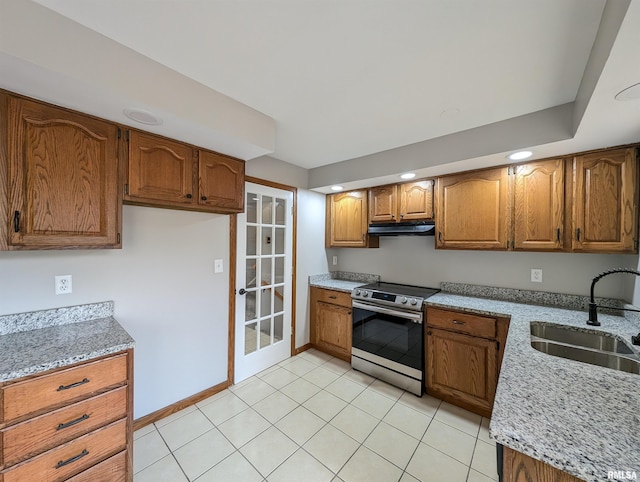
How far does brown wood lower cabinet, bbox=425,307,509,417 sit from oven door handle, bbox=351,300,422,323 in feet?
0.35

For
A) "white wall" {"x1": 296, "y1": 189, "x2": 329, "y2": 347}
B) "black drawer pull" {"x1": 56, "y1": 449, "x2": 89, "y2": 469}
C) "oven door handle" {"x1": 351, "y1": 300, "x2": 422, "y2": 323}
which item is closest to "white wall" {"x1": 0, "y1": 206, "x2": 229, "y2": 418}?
"black drawer pull" {"x1": 56, "y1": 449, "x2": 89, "y2": 469}

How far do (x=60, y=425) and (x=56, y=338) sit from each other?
0.45 m

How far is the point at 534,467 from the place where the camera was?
0.72m

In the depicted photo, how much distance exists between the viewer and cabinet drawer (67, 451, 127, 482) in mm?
1262

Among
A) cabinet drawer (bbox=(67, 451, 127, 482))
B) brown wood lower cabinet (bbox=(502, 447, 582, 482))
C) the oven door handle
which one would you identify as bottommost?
cabinet drawer (bbox=(67, 451, 127, 482))

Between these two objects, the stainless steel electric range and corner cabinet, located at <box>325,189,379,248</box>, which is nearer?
the stainless steel electric range

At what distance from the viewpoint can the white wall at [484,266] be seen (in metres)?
2.08

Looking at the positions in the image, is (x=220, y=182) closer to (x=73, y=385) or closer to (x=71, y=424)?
(x=73, y=385)

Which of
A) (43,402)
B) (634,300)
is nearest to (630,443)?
(634,300)

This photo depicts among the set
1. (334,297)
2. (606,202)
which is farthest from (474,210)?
(334,297)

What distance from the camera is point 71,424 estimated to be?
1.23 m

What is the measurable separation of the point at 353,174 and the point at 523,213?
1.62 meters

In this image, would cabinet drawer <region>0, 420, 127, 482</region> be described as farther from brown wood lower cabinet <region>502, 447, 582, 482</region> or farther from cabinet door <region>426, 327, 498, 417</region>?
cabinet door <region>426, 327, 498, 417</region>

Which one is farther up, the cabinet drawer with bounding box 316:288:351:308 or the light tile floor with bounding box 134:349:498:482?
the cabinet drawer with bounding box 316:288:351:308
